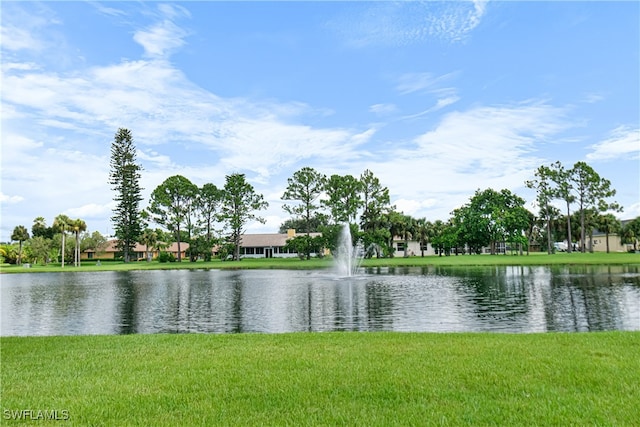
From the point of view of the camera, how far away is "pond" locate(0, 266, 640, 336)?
525 inches

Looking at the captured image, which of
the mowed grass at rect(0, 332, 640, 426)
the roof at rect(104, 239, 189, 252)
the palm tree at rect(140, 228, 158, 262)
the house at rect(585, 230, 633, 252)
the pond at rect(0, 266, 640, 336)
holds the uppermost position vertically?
the palm tree at rect(140, 228, 158, 262)

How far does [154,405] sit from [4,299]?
2253 centimetres

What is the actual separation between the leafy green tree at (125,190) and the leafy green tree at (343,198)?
3096cm

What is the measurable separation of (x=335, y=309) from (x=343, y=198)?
4316 cm

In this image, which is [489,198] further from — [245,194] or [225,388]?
[225,388]

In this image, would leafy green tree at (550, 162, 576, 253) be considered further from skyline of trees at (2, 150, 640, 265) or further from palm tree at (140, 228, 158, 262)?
palm tree at (140, 228, 158, 262)

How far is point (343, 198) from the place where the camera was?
5972 cm

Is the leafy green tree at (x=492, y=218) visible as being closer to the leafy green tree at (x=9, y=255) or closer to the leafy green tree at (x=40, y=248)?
the leafy green tree at (x=40, y=248)

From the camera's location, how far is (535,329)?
1227 centimetres

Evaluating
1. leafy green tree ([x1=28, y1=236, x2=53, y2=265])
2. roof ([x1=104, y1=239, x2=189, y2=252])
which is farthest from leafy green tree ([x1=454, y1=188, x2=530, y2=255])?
leafy green tree ([x1=28, y1=236, x2=53, y2=265])

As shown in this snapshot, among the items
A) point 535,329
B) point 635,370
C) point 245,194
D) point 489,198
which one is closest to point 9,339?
point 635,370

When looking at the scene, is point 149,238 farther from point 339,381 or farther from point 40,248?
point 339,381

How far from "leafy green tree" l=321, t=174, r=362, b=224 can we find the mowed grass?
165 ft

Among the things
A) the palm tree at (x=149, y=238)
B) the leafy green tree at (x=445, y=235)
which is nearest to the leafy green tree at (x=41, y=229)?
the palm tree at (x=149, y=238)
